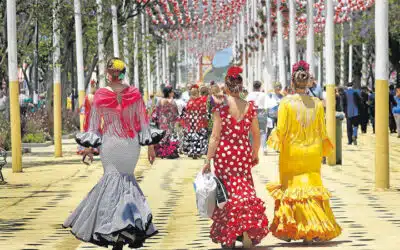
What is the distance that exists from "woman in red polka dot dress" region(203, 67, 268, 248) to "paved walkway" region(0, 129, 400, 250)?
1.44ft

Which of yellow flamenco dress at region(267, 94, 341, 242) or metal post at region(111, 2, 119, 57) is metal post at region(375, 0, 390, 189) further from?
metal post at region(111, 2, 119, 57)

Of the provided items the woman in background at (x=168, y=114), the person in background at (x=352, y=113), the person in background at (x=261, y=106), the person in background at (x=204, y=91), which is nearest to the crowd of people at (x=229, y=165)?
the person in background at (x=261, y=106)

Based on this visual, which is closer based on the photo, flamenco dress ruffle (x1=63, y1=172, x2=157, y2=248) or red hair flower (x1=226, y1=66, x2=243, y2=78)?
flamenco dress ruffle (x1=63, y1=172, x2=157, y2=248)

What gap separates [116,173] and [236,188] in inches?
54.5

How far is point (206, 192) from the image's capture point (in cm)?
1330

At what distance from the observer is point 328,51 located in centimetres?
3016

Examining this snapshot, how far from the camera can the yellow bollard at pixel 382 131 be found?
2103cm

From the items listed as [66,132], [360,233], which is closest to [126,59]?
[66,132]

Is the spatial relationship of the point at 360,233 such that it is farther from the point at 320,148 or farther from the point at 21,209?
the point at 21,209

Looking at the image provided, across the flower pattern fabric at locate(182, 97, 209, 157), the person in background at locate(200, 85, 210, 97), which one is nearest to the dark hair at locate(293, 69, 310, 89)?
the person in background at locate(200, 85, 210, 97)

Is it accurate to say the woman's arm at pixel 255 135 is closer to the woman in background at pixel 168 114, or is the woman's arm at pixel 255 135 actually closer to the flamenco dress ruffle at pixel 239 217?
the flamenco dress ruffle at pixel 239 217

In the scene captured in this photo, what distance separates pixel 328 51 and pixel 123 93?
57.9 feet

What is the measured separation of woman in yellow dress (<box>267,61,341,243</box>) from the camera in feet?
44.5

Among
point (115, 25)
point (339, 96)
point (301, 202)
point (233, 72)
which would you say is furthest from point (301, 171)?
point (115, 25)
